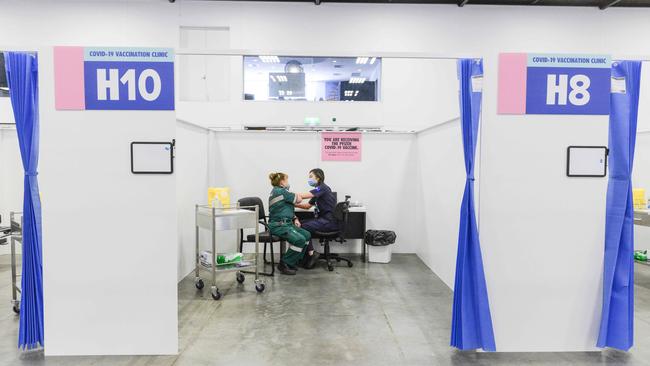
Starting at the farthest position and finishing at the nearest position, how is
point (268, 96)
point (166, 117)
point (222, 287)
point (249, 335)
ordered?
point (268, 96), point (222, 287), point (249, 335), point (166, 117)

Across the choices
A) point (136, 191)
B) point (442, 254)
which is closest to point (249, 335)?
point (136, 191)

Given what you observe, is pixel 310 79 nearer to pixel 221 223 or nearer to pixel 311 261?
pixel 311 261

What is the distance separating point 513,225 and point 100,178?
2712 mm

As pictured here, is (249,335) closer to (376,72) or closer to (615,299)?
(615,299)

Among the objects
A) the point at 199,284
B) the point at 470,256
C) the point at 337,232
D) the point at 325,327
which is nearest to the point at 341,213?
the point at 337,232

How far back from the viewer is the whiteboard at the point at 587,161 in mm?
2699

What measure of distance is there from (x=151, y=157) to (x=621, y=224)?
3.09 meters

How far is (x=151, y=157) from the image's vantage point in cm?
260

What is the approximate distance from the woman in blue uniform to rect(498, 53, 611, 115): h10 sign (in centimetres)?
273

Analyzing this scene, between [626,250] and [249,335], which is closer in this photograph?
[626,250]

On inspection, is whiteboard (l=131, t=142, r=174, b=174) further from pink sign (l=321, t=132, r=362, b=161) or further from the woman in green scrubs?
pink sign (l=321, t=132, r=362, b=161)

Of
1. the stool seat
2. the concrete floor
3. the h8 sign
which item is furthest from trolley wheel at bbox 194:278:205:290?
the h8 sign

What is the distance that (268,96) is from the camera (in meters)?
6.49

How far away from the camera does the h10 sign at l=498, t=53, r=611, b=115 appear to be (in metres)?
2.64
